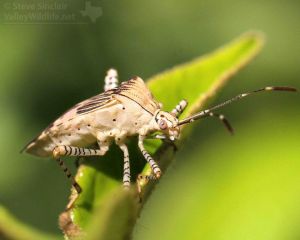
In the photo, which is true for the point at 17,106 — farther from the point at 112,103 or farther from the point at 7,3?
the point at 112,103

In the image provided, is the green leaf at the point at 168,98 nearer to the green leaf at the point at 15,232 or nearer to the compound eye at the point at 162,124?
the compound eye at the point at 162,124

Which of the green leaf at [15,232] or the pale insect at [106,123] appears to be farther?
the pale insect at [106,123]

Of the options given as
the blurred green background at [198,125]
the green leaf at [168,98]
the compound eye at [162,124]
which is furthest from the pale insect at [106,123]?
the blurred green background at [198,125]

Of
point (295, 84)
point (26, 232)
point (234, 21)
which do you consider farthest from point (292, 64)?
point (26, 232)

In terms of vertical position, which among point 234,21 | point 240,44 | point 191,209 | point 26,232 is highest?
point 234,21

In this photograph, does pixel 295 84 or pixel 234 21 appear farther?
pixel 234 21
